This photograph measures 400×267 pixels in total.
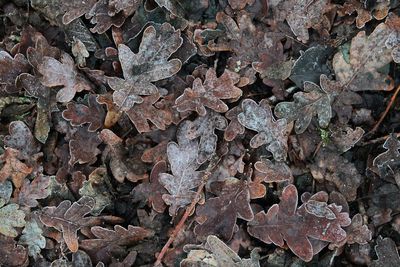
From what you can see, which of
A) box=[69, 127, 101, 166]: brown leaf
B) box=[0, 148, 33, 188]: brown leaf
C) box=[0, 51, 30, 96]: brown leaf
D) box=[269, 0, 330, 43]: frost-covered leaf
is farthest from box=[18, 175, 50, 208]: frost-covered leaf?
box=[269, 0, 330, 43]: frost-covered leaf

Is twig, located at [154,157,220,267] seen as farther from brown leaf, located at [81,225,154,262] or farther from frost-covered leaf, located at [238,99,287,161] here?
frost-covered leaf, located at [238,99,287,161]

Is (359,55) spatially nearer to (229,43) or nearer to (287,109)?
(287,109)

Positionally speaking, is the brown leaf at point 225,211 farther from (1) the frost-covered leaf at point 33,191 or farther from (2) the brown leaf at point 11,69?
(2) the brown leaf at point 11,69

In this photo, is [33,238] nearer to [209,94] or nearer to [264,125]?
[209,94]

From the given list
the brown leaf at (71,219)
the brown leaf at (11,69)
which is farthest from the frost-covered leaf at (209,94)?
the brown leaf at (11,69)

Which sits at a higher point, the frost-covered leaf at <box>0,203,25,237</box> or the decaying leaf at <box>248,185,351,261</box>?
the frost-covered leaf at <box>0,203,25,237</box>

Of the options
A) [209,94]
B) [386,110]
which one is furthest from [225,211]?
[386,110]

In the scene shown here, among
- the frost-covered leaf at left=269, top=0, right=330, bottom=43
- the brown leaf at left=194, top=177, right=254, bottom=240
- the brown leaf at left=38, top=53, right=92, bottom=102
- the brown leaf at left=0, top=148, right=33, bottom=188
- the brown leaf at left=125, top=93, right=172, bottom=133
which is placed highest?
the frost-covered leaf at left=269, top=0, right=330, bottom=43
